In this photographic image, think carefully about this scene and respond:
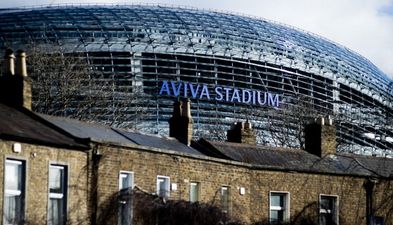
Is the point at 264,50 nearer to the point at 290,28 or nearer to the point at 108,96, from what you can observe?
the point at 290,28

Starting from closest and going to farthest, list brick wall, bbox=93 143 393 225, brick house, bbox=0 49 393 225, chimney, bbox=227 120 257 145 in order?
1. brick house, bbox=0 49 393 225
2. brick wall, bbox=93 143 393 225
3. chimney, bbox=227 120 257 145

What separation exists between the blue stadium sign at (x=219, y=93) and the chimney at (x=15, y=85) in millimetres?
98601

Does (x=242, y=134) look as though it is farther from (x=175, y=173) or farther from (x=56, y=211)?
(x=56, y=211)

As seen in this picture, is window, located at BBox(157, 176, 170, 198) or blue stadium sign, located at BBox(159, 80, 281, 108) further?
blue stadium sign, located at BBox(159, 80, 281, 108)

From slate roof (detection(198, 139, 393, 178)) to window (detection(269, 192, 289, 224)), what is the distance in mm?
Answer: 1057

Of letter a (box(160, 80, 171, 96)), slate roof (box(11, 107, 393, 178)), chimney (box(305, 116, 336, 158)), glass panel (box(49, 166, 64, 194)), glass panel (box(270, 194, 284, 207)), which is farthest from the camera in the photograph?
letter a (box(160, 80, 171, 96))

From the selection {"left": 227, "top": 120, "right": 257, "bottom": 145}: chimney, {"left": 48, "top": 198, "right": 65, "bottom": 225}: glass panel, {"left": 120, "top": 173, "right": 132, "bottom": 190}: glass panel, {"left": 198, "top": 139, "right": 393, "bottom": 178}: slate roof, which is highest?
{"left": 227, "top": 120, "right": 257, "bottom": 145}: chimney

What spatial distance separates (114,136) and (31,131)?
591 cm

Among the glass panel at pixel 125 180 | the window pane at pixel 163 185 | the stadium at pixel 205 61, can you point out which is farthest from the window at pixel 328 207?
the stadium at pixel 205 61

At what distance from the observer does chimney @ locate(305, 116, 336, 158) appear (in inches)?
1805

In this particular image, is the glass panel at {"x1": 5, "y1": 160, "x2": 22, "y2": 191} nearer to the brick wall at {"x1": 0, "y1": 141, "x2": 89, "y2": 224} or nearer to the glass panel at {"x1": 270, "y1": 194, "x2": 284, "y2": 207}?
the brick wall at {"x1": 0, "y1": 141, "x2": 89, "y2": 224}

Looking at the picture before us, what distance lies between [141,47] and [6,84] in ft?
351

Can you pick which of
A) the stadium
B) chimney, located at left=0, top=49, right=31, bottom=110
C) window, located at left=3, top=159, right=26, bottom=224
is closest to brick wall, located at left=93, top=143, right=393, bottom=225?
window, located at left=3, top=159, right=26, bottom=224

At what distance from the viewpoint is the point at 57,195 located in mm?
32188
